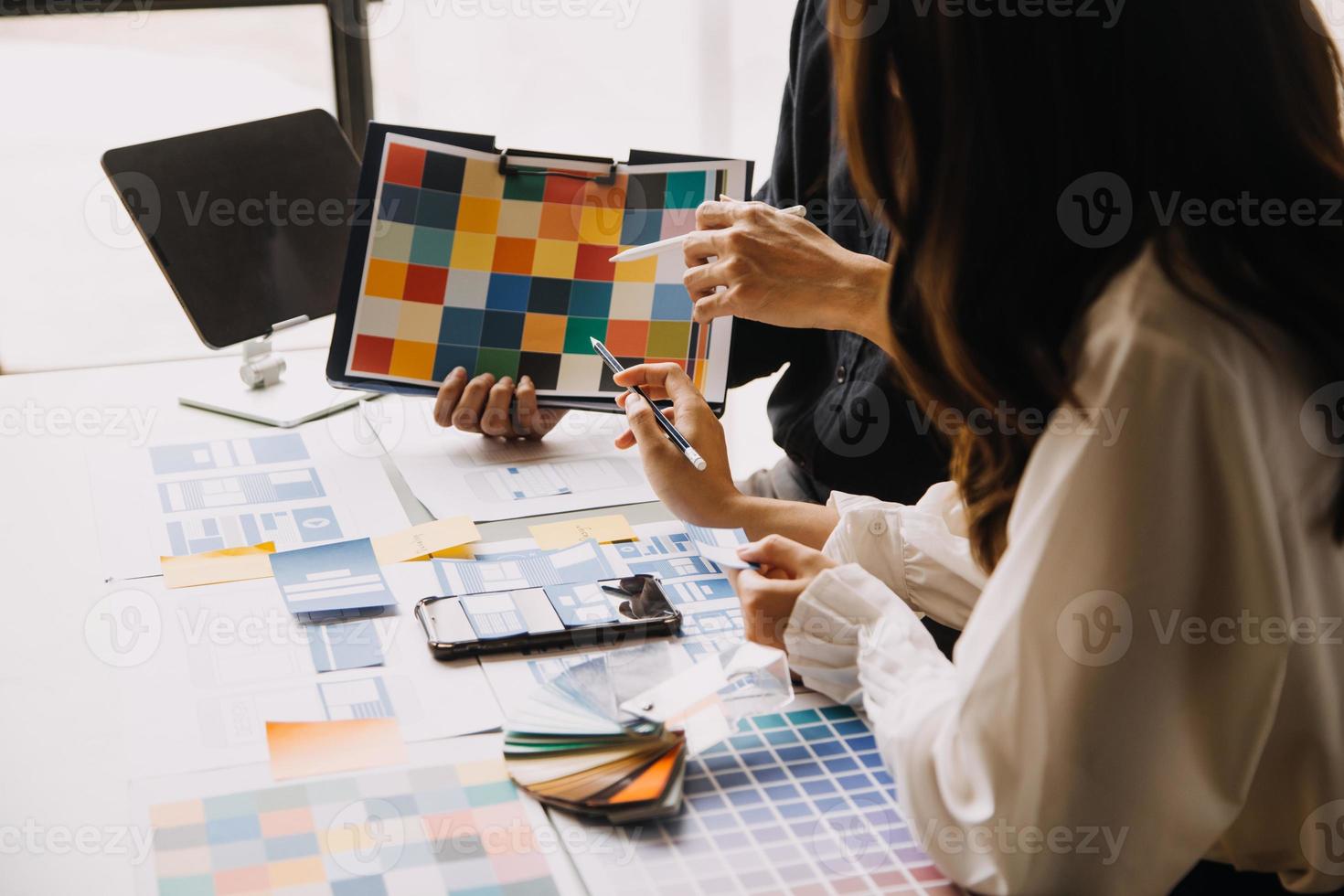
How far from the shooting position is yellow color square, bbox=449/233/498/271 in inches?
61.2

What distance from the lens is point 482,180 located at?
156 cm

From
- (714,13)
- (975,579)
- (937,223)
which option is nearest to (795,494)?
(975,579)

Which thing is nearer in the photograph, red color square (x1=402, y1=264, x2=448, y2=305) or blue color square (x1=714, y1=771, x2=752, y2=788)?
blue color square (x1=714, y1=771, x2=752, y2=788)

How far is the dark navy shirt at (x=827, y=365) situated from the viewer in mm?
1627

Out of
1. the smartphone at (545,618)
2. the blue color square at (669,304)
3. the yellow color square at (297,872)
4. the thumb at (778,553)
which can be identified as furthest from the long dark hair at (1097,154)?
the blue color square at (669,304)

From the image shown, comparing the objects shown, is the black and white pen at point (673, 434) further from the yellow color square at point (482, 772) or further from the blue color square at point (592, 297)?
the yellow color square at point (482, 772)

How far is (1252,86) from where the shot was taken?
0.83 m

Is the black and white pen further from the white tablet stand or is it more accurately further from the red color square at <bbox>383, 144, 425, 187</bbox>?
the white tablet stand

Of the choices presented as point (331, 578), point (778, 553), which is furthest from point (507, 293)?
point (778, 553)

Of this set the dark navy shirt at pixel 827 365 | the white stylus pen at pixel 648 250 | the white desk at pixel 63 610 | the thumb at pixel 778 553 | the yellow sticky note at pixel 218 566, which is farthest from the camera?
the dark navy shirt at pixel 827 365

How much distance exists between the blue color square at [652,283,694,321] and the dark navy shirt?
24 centimetres

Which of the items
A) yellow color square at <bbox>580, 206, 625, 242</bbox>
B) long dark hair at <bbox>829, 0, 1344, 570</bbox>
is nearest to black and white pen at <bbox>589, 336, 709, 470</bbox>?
yellow color square at <bbox>580, 206, 625, 242</bbox>

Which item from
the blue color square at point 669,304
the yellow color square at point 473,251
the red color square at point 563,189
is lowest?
the blue color square at point 669,304

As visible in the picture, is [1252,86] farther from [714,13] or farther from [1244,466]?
[714,13]
